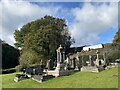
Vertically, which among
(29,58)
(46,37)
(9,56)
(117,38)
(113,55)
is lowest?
(29,58)

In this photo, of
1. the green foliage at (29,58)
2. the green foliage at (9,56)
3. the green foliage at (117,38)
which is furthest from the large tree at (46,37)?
the green foliage at (9,56)

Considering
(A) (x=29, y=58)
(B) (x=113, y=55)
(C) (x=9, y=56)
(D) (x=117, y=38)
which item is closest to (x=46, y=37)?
(A) (x=29, y=58)

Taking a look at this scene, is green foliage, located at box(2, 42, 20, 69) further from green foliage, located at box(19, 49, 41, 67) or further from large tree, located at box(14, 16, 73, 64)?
Answer: green foliage, located at box(19, 49, 41, 67)

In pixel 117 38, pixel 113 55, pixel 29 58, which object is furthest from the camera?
pixel 117 38

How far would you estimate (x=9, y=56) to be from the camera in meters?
76.0

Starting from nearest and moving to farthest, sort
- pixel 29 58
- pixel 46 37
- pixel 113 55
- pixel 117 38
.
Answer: pixel 113 55 < pixel 46 37 < pixel 29 58 < pixel 117 38

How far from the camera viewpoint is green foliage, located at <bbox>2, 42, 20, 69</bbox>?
75.3m

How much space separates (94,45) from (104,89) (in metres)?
45.7

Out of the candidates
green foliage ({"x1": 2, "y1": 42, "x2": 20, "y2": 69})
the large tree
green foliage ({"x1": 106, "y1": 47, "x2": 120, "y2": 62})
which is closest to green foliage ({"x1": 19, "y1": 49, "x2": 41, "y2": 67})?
the large tree

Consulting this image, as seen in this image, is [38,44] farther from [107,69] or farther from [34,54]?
[107,69]

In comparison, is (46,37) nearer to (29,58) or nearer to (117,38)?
(29,58)

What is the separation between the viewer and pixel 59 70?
36.6 meters

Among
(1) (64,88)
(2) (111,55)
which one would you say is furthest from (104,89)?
(2) (111,55)

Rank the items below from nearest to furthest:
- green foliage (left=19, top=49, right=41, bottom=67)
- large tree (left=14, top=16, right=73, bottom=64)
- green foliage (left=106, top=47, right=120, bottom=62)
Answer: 1. green foliage (left=106, top=47, right=120, bottom=62)
2. large tree (left=14, top=16, right=73, bottom=64)
3. green foliage (left=19, top=49, right=41, bottom=67)
